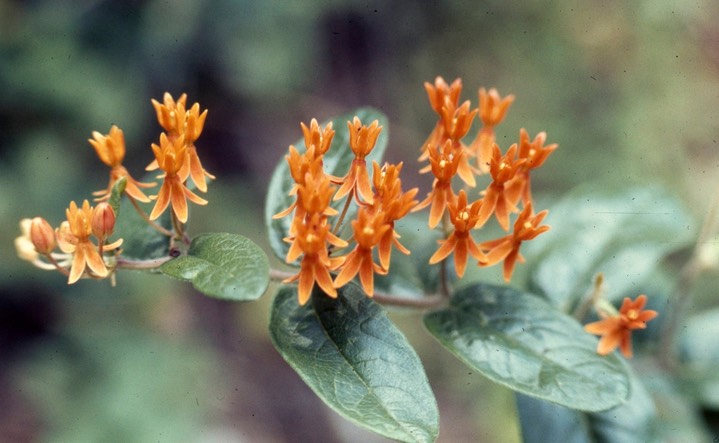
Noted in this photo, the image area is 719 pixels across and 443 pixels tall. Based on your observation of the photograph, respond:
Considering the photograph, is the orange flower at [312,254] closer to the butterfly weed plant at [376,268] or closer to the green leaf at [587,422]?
the butterfly weed plant at [376,268]

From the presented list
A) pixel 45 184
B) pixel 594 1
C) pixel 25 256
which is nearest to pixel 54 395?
pixel 45 184

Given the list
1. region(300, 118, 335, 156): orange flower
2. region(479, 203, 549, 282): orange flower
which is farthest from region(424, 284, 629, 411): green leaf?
region(300, 118, 335, 156): orange flower

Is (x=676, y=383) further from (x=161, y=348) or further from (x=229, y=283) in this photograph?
(x=161, y=348)

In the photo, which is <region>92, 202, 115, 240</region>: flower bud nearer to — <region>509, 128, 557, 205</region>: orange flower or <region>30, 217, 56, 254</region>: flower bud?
<region>30, 217, 56, 254</region>: flower bud

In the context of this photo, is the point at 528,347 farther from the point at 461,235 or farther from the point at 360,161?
the point at 360,161

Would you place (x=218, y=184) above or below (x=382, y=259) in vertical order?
below

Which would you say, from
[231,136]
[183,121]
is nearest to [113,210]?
[183,121]
